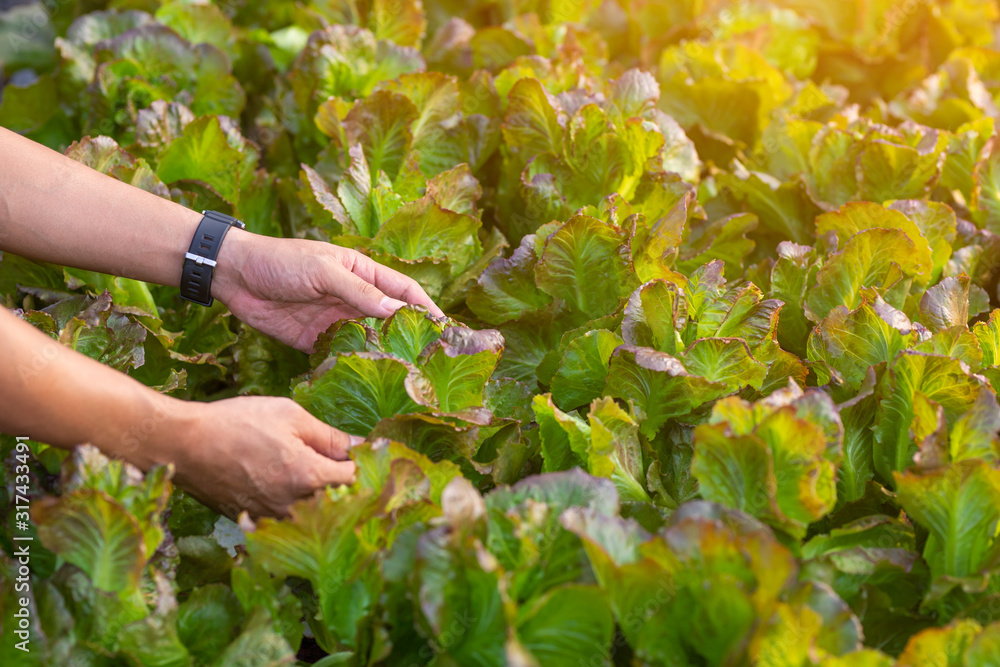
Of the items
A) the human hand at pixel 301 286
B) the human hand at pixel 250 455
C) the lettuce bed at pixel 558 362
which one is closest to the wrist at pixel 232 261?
the human hand at pixel 301 286

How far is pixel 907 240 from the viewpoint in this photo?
1.73m

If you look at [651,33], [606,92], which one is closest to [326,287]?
[606,92]

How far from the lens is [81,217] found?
1793 millimetres

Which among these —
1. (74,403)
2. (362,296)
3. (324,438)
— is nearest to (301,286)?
(362,296)

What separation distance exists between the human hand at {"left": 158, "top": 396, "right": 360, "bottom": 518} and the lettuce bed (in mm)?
104

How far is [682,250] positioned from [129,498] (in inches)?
56.3

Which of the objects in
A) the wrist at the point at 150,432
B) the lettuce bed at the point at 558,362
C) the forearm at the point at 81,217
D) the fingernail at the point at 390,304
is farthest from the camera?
the forearm at the point at 81,217

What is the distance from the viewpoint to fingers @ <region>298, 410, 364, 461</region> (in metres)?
1.39

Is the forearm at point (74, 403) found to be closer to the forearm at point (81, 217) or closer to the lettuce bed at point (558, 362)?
the lettuce bed at point (558, 362)

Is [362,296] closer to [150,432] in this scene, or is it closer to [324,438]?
[324,438]

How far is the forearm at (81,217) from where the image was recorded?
1.78m

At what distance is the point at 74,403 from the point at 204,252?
1.94ft

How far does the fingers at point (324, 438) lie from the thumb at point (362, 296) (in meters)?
0.29

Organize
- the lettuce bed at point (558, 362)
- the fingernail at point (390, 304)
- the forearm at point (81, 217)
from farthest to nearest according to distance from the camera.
→ the forearm at point (81, 217) < the fingernail at point (390, 304) < the lettuce bed at point (558, 362)
